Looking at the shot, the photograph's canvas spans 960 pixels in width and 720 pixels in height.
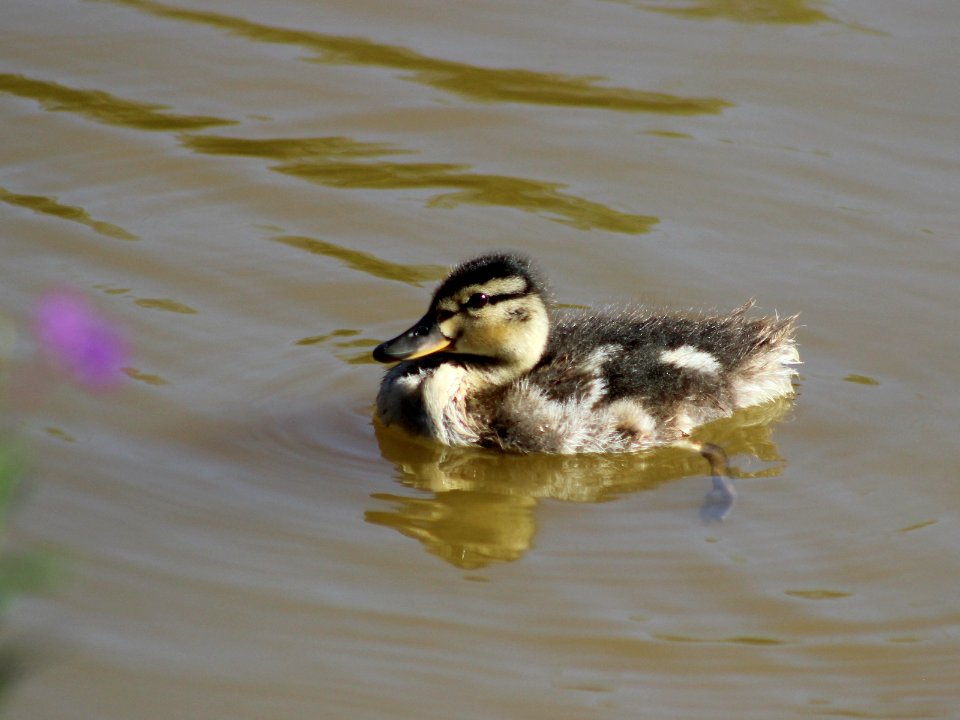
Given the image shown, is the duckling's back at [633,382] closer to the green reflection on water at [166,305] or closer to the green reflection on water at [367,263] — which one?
the green reflection on water at [367,263]

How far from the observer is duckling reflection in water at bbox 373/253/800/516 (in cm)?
538

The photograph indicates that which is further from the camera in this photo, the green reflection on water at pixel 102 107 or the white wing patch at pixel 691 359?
the green reflection on water at pixel 102 107

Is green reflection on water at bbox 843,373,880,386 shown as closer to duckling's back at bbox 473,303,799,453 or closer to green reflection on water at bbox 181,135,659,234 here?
duckling's back at bbox 473,303,799,453

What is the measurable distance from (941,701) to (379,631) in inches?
59.4

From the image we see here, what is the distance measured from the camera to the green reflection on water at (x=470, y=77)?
7.95m

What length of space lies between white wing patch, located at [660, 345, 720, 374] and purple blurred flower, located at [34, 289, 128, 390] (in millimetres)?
3587

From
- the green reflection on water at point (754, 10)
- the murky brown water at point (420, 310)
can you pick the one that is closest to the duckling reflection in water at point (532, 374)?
the murky brown water at point (420, 310)

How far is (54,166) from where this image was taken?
721 centimetres

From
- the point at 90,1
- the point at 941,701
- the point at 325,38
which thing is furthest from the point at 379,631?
the point at 90,1

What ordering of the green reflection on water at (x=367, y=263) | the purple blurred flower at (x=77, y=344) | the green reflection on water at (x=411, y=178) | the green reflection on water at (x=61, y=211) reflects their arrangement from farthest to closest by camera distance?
the green reflection on water at (x=411, y=178)
the green reflection on water at (x=61, y=211)
the green reflection on water at (x=367, y=263)
the purple blurred flower at (x=77, y=344)

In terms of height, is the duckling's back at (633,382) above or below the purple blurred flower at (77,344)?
below

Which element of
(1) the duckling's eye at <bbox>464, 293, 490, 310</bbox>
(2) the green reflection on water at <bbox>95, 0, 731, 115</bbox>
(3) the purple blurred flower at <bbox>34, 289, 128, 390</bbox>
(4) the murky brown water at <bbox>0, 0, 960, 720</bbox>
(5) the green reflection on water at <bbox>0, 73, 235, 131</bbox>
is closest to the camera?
(3) the purple blurred flower at <bbox>34, 289, 128, 390</bbox>

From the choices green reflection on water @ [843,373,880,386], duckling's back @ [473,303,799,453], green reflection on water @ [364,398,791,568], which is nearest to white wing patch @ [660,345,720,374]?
duckling's back @ [473,303,799,453]

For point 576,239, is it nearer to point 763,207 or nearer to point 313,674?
point 763,207
